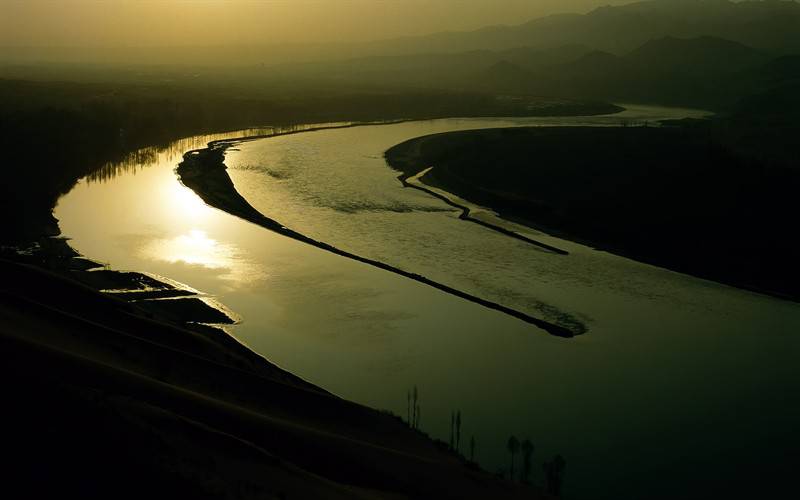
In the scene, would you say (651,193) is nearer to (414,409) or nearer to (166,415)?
(414,409)

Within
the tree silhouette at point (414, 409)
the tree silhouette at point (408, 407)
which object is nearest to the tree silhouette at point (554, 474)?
the tree silhouette at point (414, 409)

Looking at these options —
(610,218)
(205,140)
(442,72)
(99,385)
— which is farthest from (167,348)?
(442,72)

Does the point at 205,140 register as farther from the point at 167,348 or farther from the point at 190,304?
the point at 167,348

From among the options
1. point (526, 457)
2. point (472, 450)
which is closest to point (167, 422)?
point (472, 450)

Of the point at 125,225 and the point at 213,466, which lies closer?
the point at 213,466

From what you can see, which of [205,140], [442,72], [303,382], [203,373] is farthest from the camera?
[442,72]

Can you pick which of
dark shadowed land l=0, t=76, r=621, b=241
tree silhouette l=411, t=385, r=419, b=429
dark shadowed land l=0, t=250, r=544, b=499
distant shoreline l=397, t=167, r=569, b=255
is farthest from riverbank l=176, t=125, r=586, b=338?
dark shadowed land l=0, t=250, r=544, b=499
